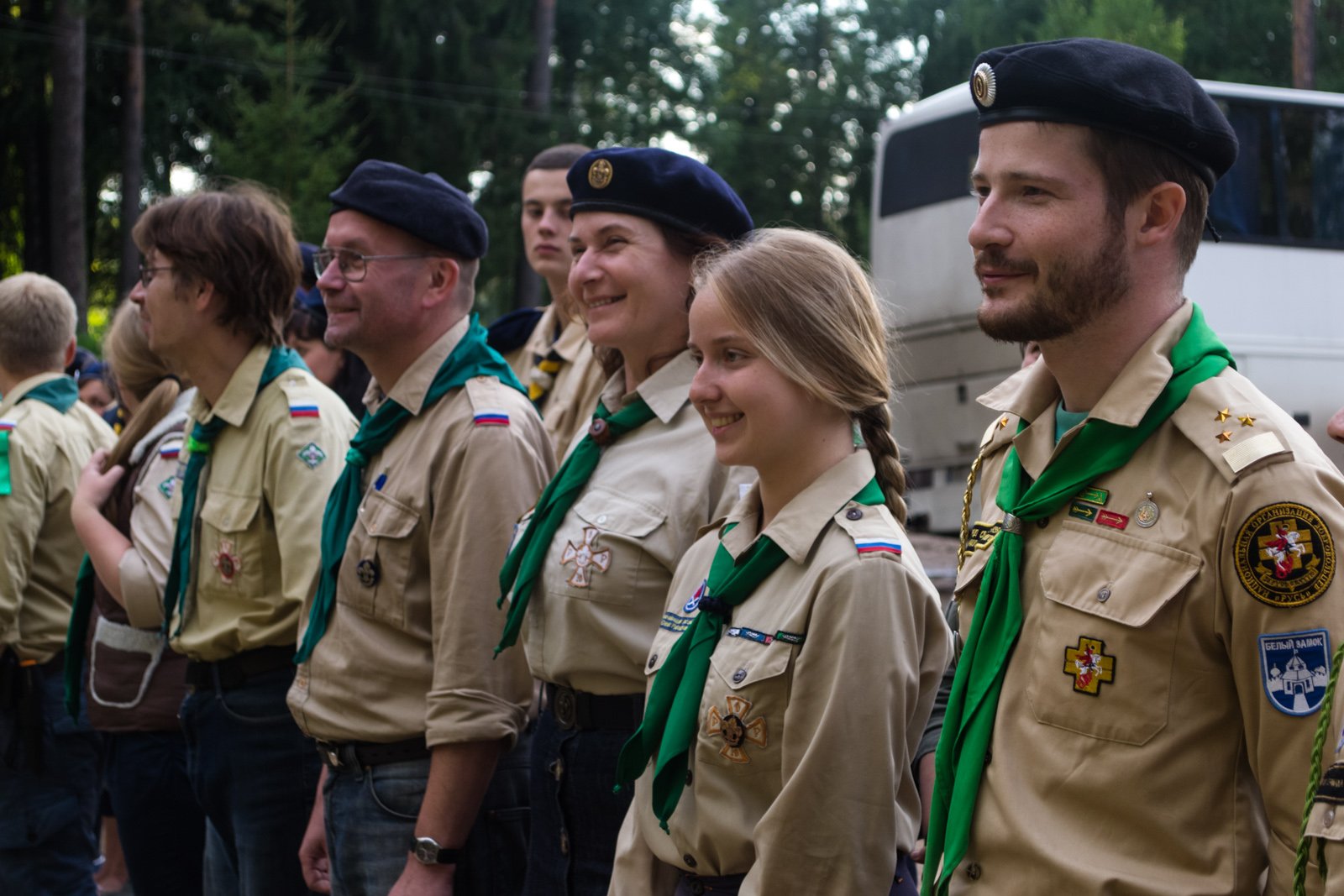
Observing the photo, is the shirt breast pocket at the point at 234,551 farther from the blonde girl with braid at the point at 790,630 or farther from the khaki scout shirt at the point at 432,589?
the blonde girl with braid at the point at 790,630

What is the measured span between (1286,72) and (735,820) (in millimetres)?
28647

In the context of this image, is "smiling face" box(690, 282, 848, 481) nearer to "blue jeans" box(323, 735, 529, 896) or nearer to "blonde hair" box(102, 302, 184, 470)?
"blue jeans" box(323, 735, 529, 896)

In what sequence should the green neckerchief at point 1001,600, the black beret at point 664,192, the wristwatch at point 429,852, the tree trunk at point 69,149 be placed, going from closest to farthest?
the green neckerchief at point 1001,600 → the wristwatch at point 429,852 → the black beret at point 664,192 → the tree trunk at point 69,149

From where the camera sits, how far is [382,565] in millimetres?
3496

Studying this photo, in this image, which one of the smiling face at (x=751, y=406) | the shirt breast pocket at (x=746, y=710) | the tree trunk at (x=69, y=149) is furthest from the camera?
the tree trunk at (x=69, y=149)

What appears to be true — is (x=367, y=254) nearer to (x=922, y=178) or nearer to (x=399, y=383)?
(x=399, y=383)

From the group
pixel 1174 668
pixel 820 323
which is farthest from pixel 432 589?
pixel 1174 668

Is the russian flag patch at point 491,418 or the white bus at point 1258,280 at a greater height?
the russian flag patch at point 491,418

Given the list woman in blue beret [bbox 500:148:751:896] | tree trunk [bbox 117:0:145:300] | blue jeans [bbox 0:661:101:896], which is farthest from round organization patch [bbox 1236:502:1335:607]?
tree trunk [bbox 117:0:145:300]

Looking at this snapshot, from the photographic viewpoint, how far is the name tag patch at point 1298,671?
1870 mm

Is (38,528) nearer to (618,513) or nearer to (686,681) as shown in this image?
(618,513)

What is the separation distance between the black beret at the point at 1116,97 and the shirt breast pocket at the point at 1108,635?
570mm

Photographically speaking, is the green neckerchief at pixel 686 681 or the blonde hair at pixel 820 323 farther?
the blonde hair at pixel 820 323

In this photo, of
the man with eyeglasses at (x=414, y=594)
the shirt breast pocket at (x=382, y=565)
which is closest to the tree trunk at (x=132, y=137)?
the man with eyeglasses at (x=414, y=594)
